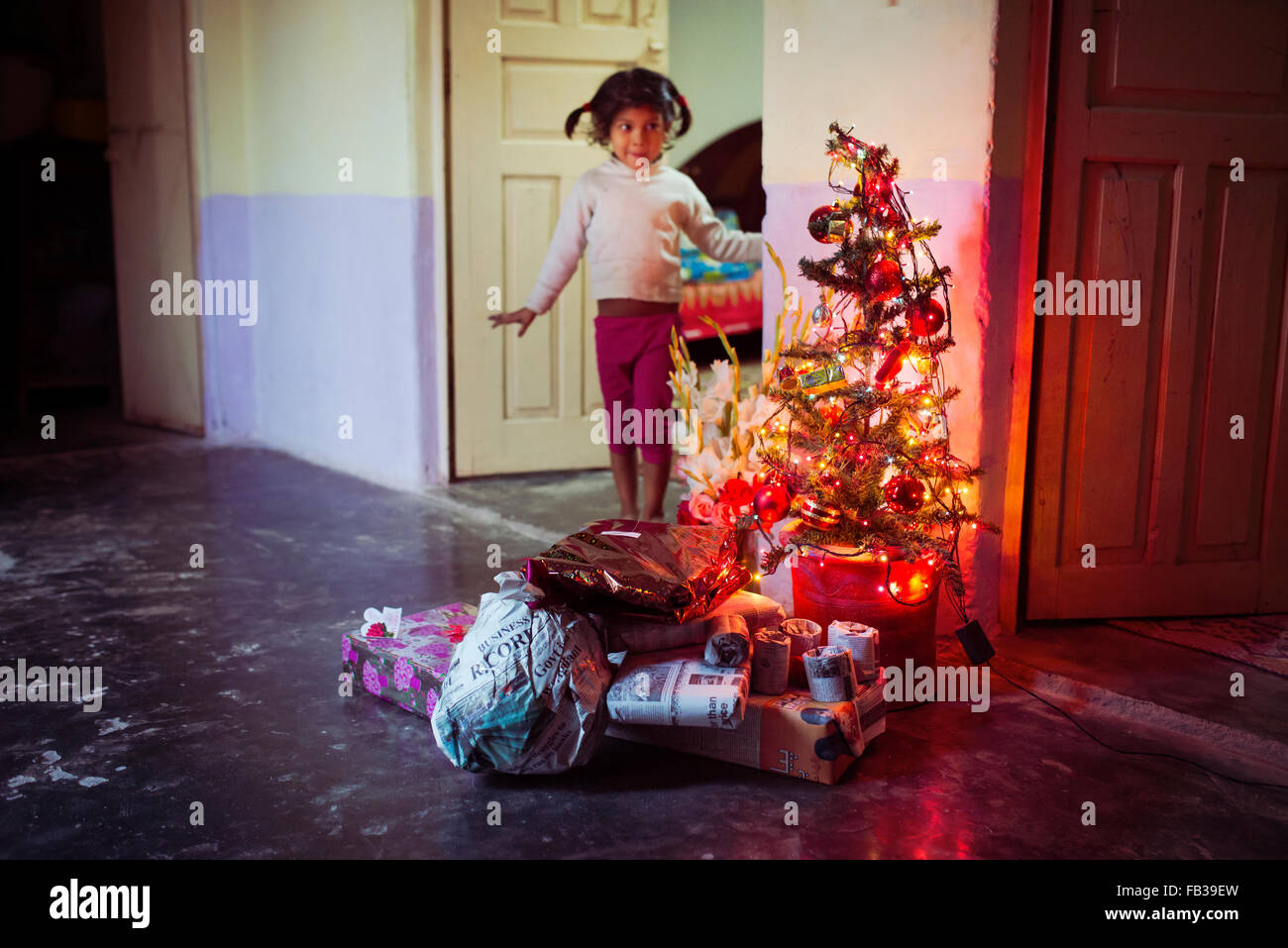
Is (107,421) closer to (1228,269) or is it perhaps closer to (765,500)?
(765,500)

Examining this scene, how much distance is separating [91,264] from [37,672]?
15.8 ft

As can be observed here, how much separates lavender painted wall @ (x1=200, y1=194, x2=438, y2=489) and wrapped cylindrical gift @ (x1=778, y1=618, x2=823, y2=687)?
9.04 feet

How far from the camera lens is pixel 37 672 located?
2967 millimetres

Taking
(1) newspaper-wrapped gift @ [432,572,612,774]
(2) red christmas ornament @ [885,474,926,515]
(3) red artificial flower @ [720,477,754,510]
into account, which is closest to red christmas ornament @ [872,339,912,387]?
(2) red christmas ornament @ [885,474,926,515]

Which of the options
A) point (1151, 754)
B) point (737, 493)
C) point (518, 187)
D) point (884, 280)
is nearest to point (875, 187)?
point (884, 280)

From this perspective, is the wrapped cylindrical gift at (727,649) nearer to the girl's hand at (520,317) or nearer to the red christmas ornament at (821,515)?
the red christmas ornament at (821,515)

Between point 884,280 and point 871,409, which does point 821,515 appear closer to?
point 871,409

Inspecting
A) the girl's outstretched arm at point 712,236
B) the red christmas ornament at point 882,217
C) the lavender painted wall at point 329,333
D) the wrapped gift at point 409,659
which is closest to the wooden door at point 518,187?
the lavender painted wall at point 329,333

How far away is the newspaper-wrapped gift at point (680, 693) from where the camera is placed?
7.86 feet

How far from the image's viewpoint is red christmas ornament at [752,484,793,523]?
9.57ft

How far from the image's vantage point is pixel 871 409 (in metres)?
2.80

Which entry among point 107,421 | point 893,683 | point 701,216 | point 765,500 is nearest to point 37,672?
point 765,500

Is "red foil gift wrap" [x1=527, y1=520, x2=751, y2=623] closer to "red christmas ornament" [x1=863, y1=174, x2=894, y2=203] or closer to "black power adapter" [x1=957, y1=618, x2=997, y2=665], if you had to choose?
"black power adapter" [x1=957, y1=618, x2=997, y2=665]
